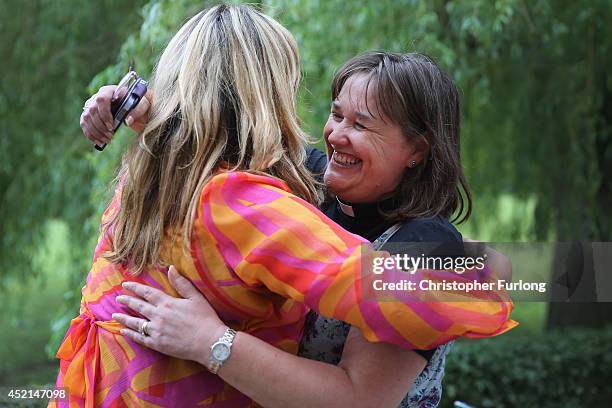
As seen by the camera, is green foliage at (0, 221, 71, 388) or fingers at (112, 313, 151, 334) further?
green foliage at (0, 221, 71, 388)

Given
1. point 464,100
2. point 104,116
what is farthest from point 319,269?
point 464,100

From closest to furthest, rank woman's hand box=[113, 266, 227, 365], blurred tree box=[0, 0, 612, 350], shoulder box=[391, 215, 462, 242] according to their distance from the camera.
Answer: woman's hand box=[113, 266, 227, 365] → shoulder box=[391, 215, 462, 242] → blurred tree box=[0, 0, 612, 350]

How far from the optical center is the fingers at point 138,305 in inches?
68.8

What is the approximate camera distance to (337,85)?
2123mm

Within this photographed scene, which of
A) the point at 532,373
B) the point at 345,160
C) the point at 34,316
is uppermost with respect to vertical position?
the point at 345,160

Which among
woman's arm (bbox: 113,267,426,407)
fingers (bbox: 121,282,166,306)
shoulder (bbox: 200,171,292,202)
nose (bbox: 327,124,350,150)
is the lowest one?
woman's arm (bbox: 113,267,426,407)

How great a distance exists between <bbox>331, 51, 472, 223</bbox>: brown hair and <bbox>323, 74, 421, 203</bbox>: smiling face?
0.07ft

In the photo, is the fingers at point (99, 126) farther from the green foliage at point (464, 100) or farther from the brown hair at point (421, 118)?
the green foliage at point (464, 100)

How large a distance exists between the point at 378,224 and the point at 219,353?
0.55 meters

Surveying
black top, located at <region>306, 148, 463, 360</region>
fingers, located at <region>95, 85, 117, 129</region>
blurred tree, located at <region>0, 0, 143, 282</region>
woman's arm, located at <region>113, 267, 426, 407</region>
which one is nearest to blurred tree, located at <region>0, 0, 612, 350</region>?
blurred tree, located at <region>0, 0, 143, 282</region>

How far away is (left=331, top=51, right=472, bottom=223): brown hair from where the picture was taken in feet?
6.44

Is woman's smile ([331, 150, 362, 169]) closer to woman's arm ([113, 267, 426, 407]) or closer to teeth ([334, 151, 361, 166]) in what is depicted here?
teeth ([334, 151, 361, 166])

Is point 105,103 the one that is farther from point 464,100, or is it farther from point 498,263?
point 464,100

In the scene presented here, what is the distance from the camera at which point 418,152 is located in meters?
2.00
